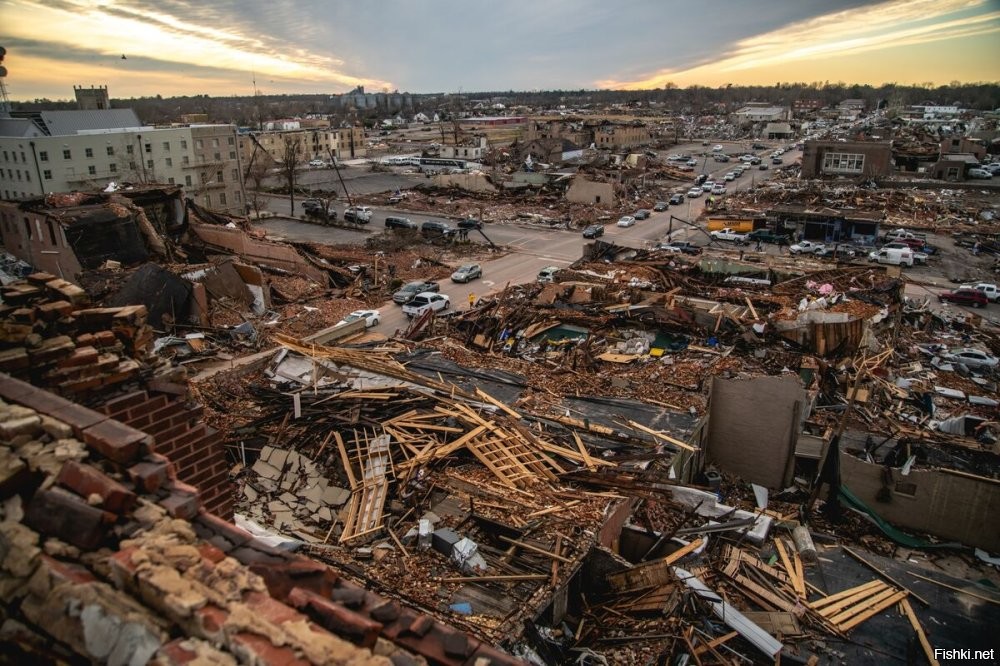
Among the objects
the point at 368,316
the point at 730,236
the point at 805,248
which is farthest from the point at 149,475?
the point at 730,236

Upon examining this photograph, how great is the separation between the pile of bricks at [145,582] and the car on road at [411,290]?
2459 cm

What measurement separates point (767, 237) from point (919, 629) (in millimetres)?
35302

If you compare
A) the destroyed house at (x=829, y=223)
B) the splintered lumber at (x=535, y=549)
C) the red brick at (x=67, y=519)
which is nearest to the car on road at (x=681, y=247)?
the destroyed house at (x=829, y=223)

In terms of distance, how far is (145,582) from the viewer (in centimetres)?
296

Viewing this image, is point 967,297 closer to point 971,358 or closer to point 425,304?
point 971,358

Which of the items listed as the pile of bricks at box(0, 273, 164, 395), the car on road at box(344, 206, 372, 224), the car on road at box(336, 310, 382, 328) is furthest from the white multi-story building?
the pile of bricks at box(0, 273, 164, 395)

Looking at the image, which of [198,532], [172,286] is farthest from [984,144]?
[198,532]

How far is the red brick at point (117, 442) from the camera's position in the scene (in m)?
3.73

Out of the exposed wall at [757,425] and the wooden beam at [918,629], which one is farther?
the exposed wall at [757,425]

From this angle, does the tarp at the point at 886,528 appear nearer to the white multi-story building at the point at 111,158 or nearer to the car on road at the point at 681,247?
the car on road at the point at 681,247

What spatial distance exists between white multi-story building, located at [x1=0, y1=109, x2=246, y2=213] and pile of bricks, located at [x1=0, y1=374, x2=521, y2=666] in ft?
160

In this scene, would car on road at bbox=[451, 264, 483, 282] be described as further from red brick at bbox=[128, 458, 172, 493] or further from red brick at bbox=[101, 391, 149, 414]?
red brick at bbox=[128, 458, 172, 493]

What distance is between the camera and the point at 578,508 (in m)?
9.53

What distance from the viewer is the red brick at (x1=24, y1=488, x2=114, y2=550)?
3252 millimetres
